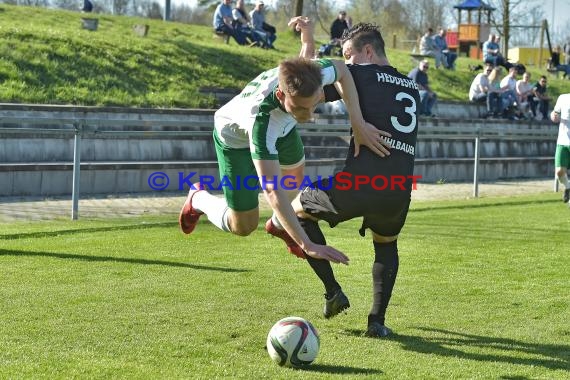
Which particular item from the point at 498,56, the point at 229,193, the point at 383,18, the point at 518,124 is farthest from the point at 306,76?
the point at 383,18

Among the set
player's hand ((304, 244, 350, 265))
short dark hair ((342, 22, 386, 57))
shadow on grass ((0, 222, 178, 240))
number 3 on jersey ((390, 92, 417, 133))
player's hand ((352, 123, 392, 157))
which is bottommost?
shadow on grass ((0, 222, 178, 240))

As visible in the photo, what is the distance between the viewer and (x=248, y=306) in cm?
706

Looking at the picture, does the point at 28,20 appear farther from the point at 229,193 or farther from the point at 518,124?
the point at 229,193

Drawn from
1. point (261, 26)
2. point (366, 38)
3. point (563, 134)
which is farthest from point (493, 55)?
point (366, 38)

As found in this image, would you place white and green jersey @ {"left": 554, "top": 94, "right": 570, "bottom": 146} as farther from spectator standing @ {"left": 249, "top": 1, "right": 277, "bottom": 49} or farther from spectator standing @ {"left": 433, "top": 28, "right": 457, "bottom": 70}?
spectator standing @ {"left": 433, "top": 28, "right": 457, "bottom": 70}

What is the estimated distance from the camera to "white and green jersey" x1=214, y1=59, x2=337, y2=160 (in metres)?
5.97

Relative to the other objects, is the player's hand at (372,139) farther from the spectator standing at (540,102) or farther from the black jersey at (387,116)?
the spectator standing at (540,102)

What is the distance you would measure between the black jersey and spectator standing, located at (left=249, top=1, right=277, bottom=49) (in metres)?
24.0

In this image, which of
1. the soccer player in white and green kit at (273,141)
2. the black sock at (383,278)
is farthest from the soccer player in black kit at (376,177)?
the soccer player in white and green kit at (273,141)

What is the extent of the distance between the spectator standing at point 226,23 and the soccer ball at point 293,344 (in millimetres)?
23737

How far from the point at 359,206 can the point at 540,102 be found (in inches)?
1039

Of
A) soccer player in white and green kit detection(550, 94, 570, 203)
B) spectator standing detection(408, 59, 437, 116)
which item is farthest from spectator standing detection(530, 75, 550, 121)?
soccer player in white and green kit detection(550, 94, 570, 203)

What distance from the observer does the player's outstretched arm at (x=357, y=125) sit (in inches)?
240

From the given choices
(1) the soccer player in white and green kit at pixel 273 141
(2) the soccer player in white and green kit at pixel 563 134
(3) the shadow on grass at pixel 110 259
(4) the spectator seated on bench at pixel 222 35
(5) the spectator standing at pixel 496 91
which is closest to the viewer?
(1) the soccer player in white and green kit at pixel 273 141
